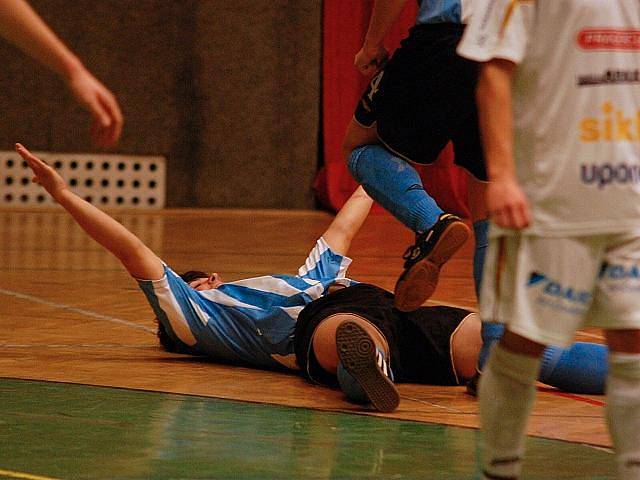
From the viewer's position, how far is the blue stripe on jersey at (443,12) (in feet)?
9.51

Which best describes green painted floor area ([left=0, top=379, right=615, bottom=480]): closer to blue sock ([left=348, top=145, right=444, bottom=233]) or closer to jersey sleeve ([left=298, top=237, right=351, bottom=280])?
blue sock ([left=348, top=145, right=444, bottom=233])

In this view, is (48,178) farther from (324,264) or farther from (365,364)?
(365,364)

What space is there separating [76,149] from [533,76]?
6755 mm

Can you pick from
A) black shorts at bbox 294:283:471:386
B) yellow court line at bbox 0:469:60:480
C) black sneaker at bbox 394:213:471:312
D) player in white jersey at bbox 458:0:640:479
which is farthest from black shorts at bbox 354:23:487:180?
yellow court line at bbox 0:469:60:480

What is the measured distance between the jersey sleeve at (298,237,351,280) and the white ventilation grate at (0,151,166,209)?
502 cm

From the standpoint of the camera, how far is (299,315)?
315 cm

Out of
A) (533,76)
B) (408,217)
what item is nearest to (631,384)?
(533,76)

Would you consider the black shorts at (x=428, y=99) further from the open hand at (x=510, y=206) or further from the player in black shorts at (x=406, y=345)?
the open hand at (x=510, y=206)

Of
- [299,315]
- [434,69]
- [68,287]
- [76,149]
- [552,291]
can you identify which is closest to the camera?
[552,291]

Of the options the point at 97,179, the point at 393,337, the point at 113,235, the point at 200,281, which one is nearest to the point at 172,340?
the point at 200,281

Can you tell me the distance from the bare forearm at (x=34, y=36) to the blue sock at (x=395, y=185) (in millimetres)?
1148

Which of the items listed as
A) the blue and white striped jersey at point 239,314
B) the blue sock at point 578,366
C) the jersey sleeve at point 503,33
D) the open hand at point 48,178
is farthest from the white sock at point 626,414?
the open hand at point 48,178

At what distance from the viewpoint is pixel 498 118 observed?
6.12ft

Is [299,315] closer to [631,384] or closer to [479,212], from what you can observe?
[479,212]
